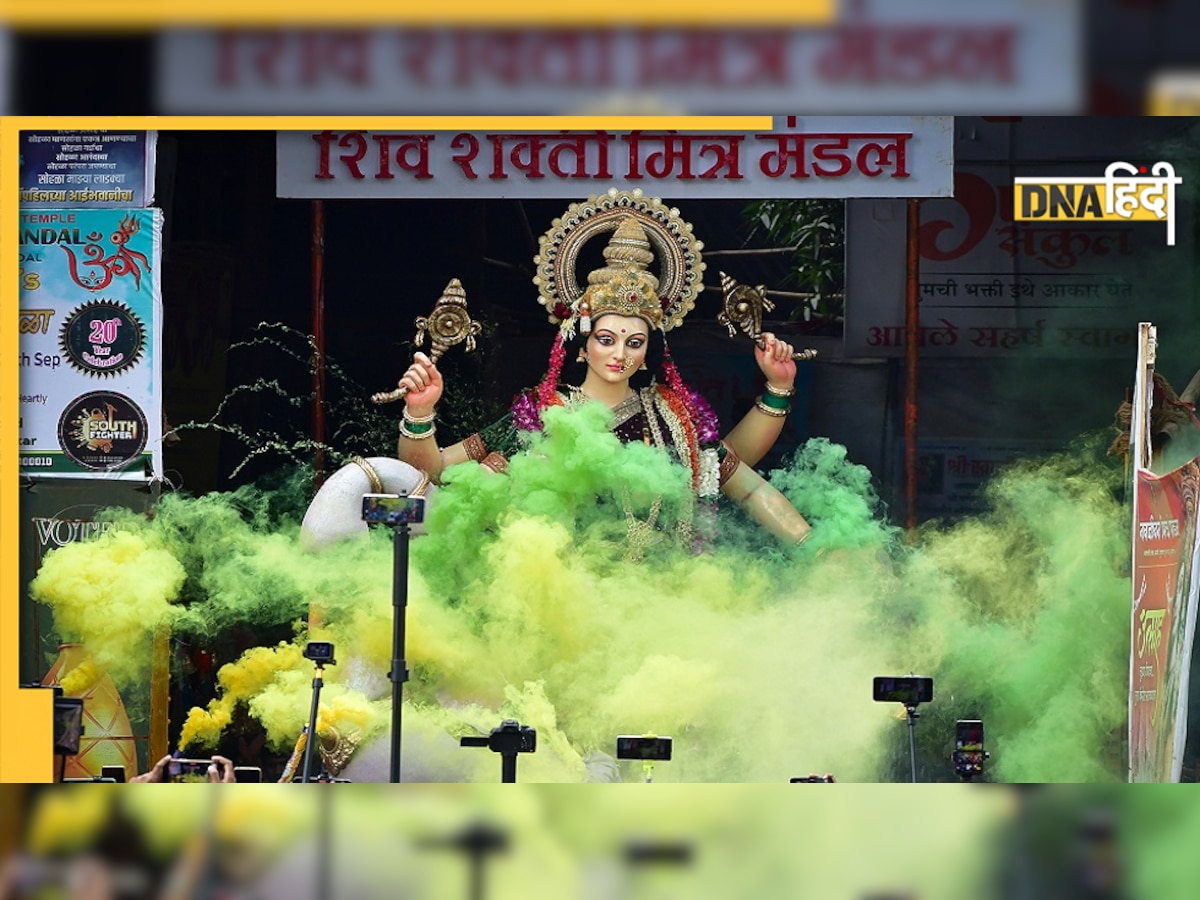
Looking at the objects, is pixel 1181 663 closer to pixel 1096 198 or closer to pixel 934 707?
pixel 934 707

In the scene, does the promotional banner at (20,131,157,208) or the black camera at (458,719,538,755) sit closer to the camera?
the black camera at (458,719,538,755)

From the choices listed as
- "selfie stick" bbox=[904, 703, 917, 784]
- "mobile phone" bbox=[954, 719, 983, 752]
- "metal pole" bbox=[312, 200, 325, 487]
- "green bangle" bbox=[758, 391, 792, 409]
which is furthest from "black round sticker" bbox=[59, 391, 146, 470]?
"mobile phone" bbox=[954, 719, 983, 752]

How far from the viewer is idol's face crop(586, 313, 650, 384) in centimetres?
473

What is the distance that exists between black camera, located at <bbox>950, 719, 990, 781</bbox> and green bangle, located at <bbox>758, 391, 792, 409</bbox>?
139 cm

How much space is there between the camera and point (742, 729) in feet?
15.1

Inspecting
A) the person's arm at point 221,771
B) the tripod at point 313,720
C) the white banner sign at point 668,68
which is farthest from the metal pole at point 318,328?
the person's arm at point 221,771

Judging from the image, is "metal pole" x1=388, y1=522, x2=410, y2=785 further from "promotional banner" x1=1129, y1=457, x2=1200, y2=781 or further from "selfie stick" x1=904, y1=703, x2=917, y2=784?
"promotional banner" x1=1129, y1=457, x2=1200, y2=781

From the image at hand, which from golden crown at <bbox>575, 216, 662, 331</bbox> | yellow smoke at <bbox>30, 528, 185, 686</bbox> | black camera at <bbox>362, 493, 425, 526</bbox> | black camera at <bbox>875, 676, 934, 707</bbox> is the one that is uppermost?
golden crown at <bbox>575, 216, 662, 331</bbox>

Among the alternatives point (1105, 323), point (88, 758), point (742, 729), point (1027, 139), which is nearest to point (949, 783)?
point (742, 729)

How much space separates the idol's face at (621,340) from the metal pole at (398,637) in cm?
104

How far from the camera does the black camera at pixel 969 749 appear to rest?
457cm

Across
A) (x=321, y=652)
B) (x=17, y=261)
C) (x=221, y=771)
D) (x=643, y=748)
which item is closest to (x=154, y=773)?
(x=221, y=771)

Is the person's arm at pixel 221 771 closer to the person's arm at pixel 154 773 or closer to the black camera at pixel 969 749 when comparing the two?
the person's arm at pixel 154 773

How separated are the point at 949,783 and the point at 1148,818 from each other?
0.94 meters
